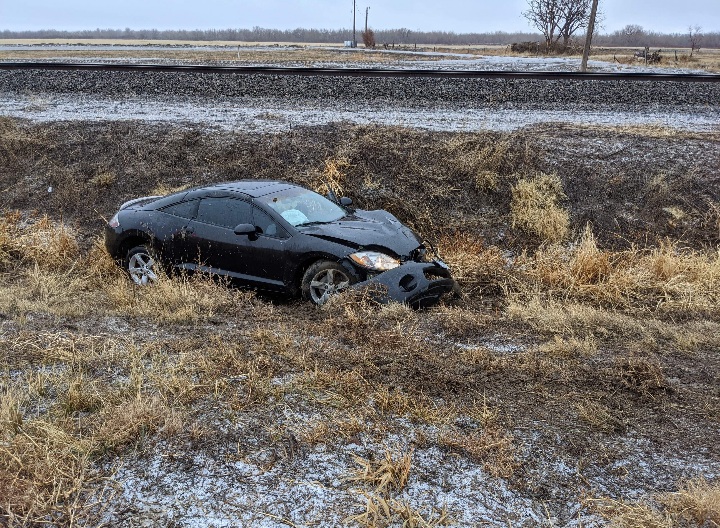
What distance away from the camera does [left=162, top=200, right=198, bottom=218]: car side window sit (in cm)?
845

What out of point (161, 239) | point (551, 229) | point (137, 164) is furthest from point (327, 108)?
point (161, 239)

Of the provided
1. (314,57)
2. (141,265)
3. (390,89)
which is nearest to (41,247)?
(141,265)

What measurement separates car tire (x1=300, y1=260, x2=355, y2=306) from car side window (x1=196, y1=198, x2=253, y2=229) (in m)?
1.09

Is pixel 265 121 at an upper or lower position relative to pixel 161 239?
upper

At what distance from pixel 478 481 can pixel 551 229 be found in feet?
24.6

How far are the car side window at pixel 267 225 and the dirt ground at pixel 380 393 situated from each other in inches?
32.8

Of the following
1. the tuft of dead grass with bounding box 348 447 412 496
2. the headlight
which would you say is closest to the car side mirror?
the headlight

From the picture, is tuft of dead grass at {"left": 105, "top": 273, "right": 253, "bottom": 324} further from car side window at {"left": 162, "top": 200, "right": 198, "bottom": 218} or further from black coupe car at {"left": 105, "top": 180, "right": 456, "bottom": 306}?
car side window at {"left": 162, "top": 200, "right": 198, "bottom": 218}

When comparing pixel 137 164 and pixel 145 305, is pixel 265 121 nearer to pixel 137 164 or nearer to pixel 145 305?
pixel 137 164

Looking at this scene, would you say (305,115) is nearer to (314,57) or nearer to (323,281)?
(323,281)

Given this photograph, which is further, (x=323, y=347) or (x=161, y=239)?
(x=161, y=239)

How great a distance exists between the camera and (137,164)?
41.6ft

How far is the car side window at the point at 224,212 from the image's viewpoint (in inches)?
319

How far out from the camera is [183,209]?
Answer: 853cm
